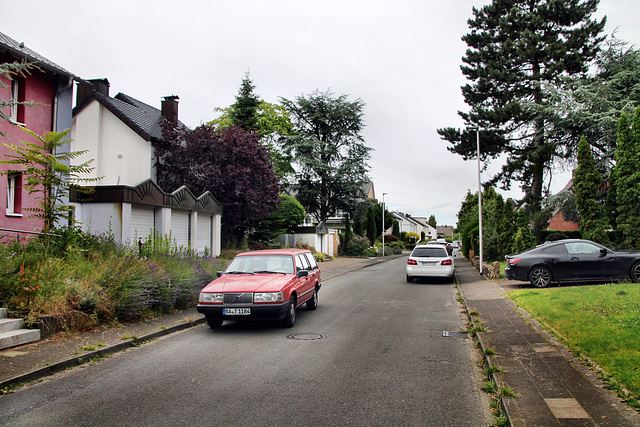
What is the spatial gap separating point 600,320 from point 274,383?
6240mm

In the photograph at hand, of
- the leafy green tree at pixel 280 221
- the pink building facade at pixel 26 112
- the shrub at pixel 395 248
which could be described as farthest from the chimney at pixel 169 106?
the shrub at pixel 395 248

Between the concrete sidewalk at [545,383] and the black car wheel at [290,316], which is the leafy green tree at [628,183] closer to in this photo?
the concrete sidewalk at [545,383]

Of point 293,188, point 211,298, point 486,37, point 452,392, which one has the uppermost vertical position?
point 486,37

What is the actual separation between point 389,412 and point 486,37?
94.6 feet

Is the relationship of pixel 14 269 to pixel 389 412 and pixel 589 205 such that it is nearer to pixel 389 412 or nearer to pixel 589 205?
pixel 389 412

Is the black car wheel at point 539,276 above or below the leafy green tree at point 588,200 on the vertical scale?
below

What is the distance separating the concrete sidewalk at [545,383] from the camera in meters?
4.23

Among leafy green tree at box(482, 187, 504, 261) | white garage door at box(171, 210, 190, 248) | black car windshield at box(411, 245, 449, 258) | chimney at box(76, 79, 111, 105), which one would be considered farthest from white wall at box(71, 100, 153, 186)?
leafy green tree at box(482, 187, 504, 261)

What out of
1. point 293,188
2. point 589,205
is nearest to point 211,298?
point 589,205

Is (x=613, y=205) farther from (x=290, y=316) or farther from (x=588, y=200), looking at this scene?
(x=290, y=316)

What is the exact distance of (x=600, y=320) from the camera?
843cm

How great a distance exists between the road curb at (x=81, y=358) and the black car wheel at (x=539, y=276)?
11119 mm

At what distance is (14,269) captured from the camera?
28.9ft

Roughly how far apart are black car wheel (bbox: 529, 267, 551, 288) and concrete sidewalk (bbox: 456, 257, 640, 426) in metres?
6.34
